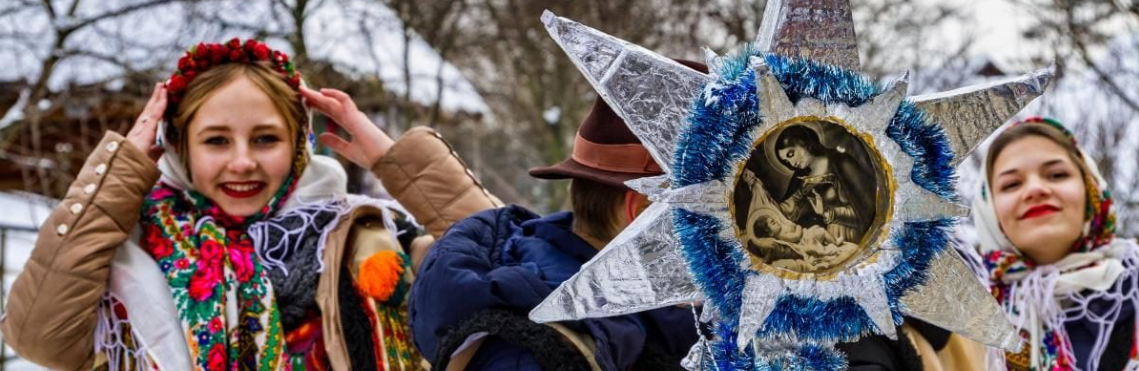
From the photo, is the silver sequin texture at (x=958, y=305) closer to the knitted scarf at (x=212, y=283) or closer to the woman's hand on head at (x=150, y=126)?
the knitted scarf at (x=212, y=283)

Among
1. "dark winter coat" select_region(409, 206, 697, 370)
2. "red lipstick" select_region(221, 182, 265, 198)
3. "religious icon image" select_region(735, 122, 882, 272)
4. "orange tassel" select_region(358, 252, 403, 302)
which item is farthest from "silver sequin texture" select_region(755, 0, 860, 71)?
"red lipstick" select_region(221, 182, 265, 198)

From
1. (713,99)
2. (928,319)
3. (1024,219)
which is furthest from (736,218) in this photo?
(1024,219)

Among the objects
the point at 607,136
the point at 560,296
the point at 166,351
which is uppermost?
the point at 607,136

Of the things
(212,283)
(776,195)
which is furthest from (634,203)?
(212,283)

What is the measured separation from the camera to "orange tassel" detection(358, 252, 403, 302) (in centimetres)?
243

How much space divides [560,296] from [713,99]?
38 cm

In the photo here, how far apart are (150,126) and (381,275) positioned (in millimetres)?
698

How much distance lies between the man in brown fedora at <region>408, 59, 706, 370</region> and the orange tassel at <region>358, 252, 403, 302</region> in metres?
0.51

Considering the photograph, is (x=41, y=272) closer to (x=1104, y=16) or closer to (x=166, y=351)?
(x=166, y=351)

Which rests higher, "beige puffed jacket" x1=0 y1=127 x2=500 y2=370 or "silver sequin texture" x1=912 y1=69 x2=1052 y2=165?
"silver sequin texture" x1=912 y1=69 x2=1052 y2=165

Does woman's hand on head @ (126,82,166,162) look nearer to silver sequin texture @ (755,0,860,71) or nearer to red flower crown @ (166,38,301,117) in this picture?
red flower crown @ (166,38,301,117)

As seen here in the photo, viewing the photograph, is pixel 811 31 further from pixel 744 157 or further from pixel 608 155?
pixel 608 155

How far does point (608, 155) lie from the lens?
1802mm

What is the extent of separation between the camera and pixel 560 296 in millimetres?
1526
